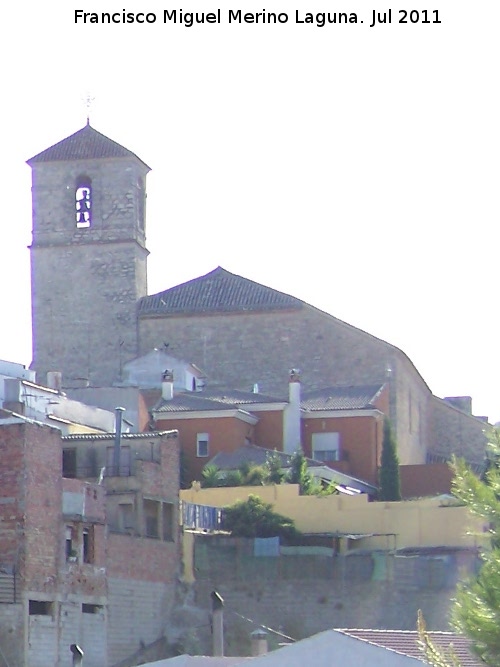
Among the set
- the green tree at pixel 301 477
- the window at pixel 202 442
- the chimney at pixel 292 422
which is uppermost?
the chimney at pixel 292 422

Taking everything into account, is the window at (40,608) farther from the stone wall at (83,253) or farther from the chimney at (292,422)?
the stone wall at (83,253)

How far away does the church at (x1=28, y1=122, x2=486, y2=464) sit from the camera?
6538 cm

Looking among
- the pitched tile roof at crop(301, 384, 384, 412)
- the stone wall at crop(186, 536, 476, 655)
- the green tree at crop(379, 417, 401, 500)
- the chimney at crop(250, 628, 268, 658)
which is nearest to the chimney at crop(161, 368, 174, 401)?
the pitched tile roof at crop(301, 384, 384, 412)

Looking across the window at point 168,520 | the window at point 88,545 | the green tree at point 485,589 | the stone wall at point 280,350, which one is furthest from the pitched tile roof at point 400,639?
the stone wall at point 280,350

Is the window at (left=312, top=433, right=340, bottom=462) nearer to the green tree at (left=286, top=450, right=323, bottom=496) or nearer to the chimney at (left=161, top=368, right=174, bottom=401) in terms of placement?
the chimney at (left=161, top=368, right=174, bottom=401)

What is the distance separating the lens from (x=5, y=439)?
130 feet

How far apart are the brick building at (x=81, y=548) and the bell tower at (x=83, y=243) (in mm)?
21928

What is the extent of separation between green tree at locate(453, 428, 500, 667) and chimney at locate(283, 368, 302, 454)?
41.1m

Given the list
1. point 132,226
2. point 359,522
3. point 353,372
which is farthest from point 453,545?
point 132,226

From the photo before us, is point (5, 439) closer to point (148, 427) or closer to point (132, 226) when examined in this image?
point (148, 427)

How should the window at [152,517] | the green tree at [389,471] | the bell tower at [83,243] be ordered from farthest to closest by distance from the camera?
1. the bell tower at [83,243]
2. the green tree at [389,471]
3. the window at [152,517]

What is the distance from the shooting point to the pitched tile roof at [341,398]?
5800cm

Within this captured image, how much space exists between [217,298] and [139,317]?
2.94 meters

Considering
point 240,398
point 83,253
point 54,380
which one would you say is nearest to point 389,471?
point 240,398
